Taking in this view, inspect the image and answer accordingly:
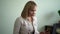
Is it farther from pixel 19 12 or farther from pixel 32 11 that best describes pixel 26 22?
pixel 19 12

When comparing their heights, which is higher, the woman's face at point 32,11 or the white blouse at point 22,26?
the woman's face at point 32,11

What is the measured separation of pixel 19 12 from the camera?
304 cm

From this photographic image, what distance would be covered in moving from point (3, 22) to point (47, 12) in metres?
1.08

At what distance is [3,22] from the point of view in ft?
9.82

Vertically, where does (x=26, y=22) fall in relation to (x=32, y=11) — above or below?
below

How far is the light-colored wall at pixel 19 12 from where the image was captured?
297 cm

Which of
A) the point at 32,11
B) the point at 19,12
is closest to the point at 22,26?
the point at 32,11

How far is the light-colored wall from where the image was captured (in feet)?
9.74

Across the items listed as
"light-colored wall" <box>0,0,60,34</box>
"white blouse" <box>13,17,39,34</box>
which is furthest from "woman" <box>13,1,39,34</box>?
"light-colored wall" <box>0,0,60,34</box>

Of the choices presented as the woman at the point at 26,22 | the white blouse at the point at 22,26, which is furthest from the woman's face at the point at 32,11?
the white blouse at the point at 22,26

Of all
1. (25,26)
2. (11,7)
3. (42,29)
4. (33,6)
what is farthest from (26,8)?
(42,29)

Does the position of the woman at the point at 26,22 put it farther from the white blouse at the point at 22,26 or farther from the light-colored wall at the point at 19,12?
the light-colored wall at the point at 19,12

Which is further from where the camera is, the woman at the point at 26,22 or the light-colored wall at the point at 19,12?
the light-colored wall at the point at 19,12

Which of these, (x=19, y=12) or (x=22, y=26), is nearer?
(x=22, y=26)
